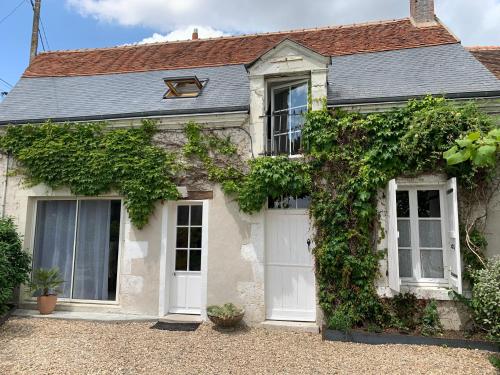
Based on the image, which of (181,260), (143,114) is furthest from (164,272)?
(143,114)

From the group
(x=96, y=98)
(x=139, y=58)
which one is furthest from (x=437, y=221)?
(x=139, y=58)

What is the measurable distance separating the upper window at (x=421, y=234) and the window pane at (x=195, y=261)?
346cm

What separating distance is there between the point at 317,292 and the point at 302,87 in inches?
145

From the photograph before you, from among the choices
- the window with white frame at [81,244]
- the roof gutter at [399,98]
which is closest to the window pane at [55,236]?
the window with white frame at [81,244]

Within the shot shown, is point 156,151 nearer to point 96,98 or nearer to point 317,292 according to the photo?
point 96,98

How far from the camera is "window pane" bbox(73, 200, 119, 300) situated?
6836mm

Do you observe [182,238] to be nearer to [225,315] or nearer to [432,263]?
[225,315]

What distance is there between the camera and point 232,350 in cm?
503

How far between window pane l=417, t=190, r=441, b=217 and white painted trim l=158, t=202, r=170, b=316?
437cm

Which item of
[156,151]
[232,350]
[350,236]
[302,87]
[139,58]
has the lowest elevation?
[232,350]

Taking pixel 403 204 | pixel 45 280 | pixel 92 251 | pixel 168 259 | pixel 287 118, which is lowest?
pixel 45 280

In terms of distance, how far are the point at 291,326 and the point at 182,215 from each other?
2780 mm

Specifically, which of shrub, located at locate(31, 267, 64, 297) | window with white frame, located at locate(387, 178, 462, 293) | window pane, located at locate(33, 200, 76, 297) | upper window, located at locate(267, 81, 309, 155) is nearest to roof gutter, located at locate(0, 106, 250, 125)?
upper window, located at locate(267, 81, 309, 155)

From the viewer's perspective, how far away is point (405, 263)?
19.0 ft
